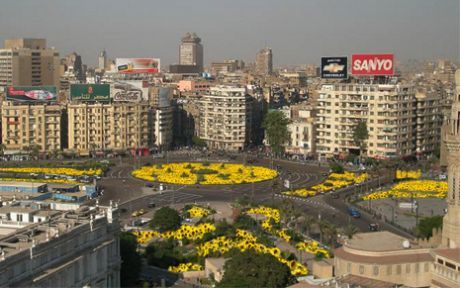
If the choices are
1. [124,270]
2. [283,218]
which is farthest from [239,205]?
[124,270]

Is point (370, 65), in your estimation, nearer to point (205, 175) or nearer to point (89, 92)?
point (205, 175)

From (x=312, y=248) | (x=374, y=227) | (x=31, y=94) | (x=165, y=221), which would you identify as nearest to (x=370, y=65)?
(x=374, y=227)

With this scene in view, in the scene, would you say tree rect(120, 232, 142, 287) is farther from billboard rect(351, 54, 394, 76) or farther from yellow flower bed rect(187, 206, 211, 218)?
billboard rect(351, 54, 394, 76)

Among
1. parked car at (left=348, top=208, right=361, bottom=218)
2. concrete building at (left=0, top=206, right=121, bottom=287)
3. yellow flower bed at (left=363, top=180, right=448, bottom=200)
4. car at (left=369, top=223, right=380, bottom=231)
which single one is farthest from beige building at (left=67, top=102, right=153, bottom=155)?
concrete building at (left=0, top=206, right=121, bottom=287)

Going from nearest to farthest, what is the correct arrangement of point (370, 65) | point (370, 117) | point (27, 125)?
point (370, 117), point (370, 65), point (27, 125)

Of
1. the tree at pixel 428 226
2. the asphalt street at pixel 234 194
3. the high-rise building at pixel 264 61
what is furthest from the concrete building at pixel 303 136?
the high-rise building at pixel 264 61

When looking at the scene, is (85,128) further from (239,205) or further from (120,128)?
(239,205)
